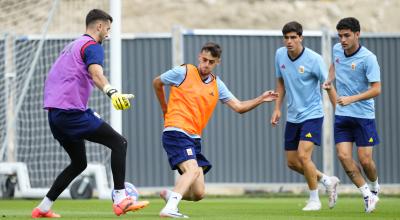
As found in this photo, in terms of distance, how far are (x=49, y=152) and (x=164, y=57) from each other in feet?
8.58

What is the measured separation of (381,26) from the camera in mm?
37000

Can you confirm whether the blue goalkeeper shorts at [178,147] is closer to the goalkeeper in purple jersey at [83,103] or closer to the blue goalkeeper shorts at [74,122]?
the goalkeeper in purple jersey at [83,103]

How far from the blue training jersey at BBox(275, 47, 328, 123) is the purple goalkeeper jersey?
3164 millimetres

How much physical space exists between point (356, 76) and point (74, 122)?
360 cm

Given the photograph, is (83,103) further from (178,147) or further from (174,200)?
(174,200)

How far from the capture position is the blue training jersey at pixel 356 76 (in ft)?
43.4

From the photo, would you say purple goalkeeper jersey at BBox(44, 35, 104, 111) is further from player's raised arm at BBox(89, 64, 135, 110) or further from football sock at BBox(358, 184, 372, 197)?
football sock at BBox(358, 184, 372, 197)

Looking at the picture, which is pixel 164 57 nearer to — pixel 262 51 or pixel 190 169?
pixel 262 51

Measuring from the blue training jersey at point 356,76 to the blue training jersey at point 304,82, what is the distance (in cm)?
30

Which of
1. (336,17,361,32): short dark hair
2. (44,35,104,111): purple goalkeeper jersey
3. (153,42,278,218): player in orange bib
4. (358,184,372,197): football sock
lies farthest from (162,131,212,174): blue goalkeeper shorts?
(336,17,361,32): short dark hair

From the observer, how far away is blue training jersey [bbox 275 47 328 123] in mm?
13883

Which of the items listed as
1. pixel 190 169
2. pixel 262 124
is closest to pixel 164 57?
pixel 262 124

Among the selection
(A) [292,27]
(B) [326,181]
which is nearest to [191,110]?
(A) [292,27]

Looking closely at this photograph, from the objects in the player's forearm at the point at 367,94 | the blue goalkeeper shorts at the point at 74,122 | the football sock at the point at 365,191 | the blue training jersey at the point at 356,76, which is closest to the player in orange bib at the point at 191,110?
the blue goalkeeper shorts at the point at 74,122
